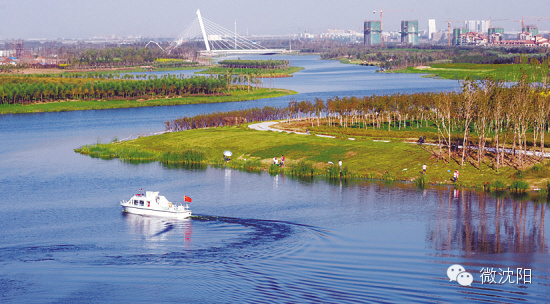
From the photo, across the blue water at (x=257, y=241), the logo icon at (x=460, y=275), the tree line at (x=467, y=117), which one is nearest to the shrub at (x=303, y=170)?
the blue water at (x=257, y=241)

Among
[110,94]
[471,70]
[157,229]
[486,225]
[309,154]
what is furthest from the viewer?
[471,70]

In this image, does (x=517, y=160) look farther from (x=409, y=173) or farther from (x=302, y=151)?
(x=302, y=151)

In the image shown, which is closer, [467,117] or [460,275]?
[460,275]

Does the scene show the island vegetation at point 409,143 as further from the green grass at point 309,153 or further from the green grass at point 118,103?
the green grass at point 118,103

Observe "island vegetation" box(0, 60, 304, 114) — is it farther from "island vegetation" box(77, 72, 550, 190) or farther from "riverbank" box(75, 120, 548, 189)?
"riverbank" box(75, 120, 548, 189)

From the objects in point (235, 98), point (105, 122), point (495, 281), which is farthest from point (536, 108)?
point (235, 98)

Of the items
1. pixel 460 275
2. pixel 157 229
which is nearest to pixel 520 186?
pixel 460 275

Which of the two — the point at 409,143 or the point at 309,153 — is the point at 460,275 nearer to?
the point at 309,153

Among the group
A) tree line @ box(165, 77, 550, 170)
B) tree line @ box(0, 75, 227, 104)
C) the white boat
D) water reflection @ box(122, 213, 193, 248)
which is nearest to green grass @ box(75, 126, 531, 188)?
tree line @ box(165, 77, 550, 170)
